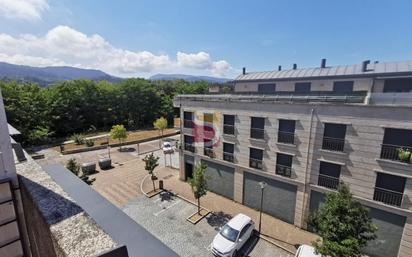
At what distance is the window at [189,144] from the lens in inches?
866

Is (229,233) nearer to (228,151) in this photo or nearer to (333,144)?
(228,151)

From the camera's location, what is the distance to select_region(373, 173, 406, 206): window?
39.4ft

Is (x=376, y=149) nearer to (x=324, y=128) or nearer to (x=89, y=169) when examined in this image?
(x=324, y=128)

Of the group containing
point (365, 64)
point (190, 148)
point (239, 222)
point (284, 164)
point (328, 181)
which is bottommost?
point (239, 222)

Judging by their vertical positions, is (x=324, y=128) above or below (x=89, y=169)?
above

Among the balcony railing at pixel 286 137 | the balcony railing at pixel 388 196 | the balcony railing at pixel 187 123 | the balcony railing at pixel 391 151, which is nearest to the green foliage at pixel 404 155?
the balcony railing at pixel 391 151

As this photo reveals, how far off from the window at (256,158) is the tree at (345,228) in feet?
21.8

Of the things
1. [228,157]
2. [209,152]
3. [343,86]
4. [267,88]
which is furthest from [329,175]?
[267,88]

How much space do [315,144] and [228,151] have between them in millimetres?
7378

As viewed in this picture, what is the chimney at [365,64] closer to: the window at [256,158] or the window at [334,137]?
the window at [334,137]

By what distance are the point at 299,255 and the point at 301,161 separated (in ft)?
19.6

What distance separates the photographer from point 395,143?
1183 centimetres

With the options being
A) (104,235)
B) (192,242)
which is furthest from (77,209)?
(192,242)

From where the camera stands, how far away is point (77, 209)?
303 cm
